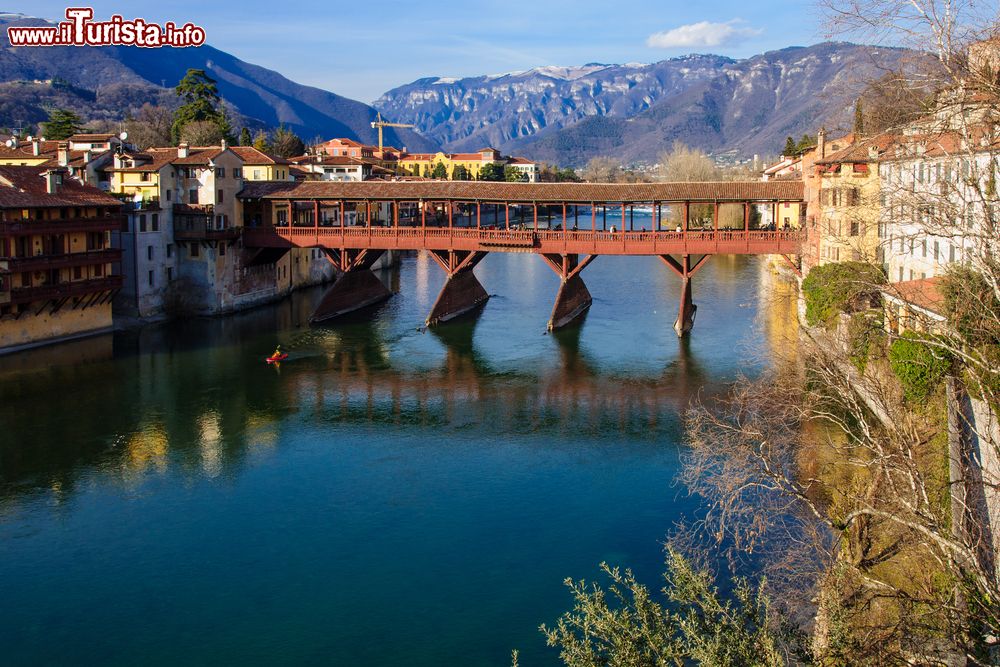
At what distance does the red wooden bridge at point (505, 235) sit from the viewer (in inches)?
2018

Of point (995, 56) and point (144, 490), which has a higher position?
point (995, 56)

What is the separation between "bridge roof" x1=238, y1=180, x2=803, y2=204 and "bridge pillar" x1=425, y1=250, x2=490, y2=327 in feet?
11.1

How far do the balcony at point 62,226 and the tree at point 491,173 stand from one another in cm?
10878

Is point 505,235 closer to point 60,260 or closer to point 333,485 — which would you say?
point 60,260

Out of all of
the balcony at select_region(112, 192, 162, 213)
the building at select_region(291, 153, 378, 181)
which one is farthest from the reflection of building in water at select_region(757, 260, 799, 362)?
the building at select_region(291, 153, 378, 181)

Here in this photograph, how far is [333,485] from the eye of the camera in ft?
96.2

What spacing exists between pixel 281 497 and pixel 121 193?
1283 inches

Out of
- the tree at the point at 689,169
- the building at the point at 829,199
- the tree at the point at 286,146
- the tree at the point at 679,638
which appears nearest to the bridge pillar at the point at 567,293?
the building at the point at 829,199

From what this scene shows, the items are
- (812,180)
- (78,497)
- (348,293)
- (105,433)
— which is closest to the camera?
(78,497)

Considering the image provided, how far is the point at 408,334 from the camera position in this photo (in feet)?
173

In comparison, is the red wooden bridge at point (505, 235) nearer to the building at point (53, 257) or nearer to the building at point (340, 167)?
the building at point (53, 257)

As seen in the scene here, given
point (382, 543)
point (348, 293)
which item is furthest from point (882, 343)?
point (348, 293)

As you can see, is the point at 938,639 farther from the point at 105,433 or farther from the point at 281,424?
the point at 105,433

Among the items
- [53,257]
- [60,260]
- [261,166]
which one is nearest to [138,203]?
[60,260]
